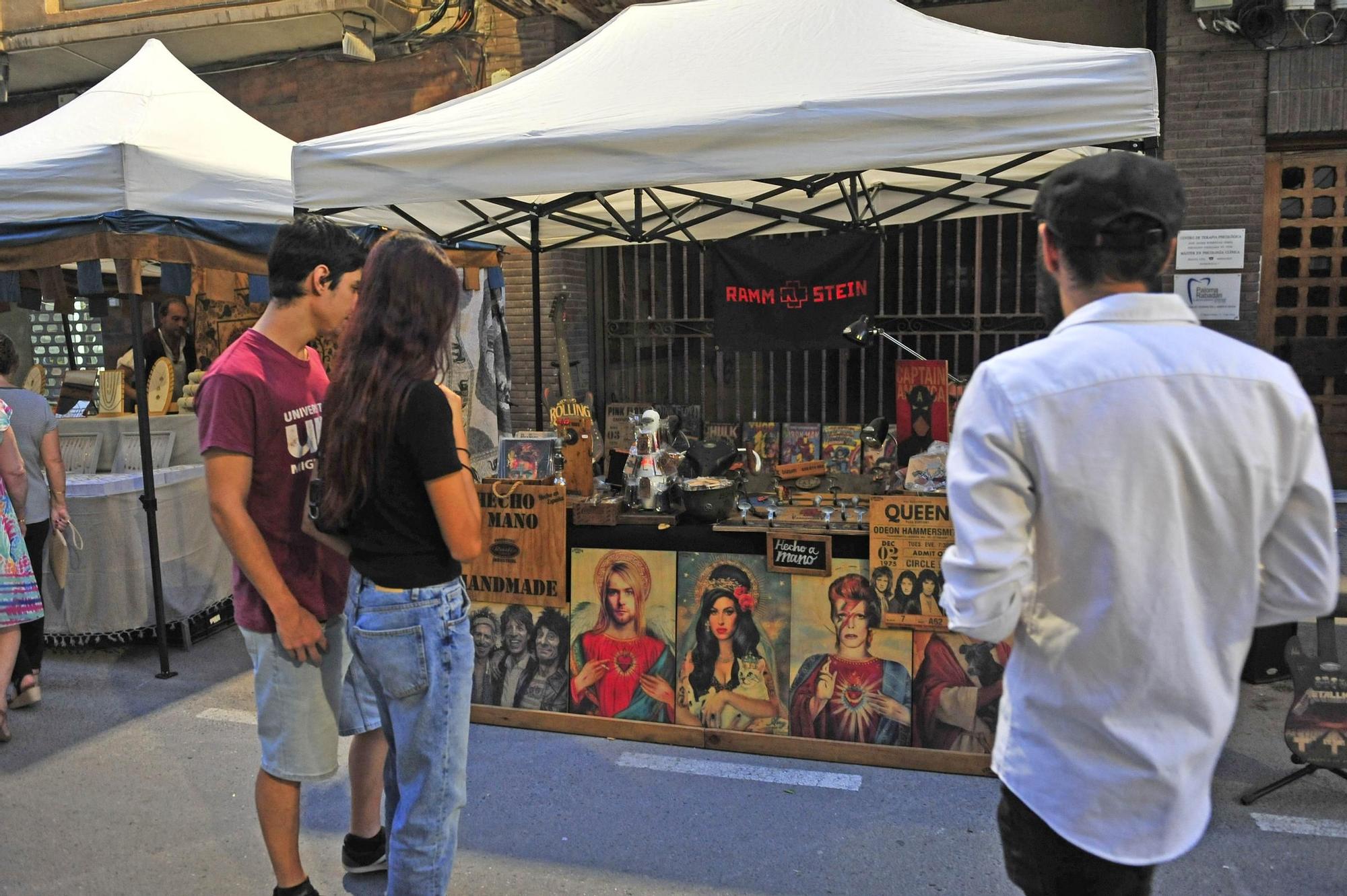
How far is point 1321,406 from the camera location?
764 centimetres

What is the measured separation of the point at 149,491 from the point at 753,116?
3829 mm

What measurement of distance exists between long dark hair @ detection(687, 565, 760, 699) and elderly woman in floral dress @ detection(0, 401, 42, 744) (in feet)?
10.3

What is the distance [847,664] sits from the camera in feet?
12.9

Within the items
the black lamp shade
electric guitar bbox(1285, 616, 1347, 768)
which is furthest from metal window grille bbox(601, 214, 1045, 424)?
electric guitar bbox(1285, 616, 1347, 768)

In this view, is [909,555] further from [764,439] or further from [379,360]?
[379,360]

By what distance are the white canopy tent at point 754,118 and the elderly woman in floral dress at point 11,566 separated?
187cm

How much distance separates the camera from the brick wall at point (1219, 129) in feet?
23.8

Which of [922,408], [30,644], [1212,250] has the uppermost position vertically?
[1212,250]

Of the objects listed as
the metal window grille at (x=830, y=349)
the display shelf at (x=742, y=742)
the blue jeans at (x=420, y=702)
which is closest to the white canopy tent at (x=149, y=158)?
the display shelf at (x=742, y=742)

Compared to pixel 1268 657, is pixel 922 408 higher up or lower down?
higher up

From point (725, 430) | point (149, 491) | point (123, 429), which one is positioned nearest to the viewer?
point (149, 491)

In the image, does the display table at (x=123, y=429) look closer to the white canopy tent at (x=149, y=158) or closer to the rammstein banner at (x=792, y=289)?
the white canopy tent at (x=149, y=158)

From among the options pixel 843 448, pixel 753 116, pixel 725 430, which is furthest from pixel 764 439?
pixel 753 116

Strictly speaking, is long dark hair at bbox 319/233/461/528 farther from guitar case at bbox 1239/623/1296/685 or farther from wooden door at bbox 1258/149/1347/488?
wooden door at bbox 1258/149/1347/488
